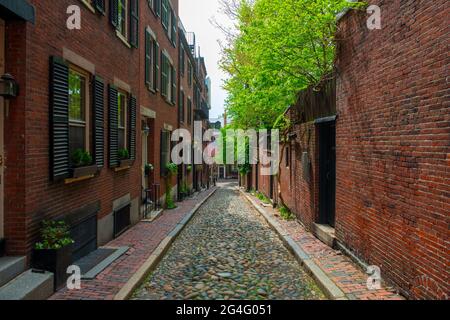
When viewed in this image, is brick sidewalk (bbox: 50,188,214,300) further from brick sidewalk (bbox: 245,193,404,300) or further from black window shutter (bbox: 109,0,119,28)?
black window shutter (bbox: 109,0,119,28)

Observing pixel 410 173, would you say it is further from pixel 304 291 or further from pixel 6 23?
pixel 6 23

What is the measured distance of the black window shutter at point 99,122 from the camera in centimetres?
762

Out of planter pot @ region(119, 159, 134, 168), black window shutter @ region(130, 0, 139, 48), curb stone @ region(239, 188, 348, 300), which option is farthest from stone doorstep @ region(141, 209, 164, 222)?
black window shutter @ region(130, 0, 139, 48)

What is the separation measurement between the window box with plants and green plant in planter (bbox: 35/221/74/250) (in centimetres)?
374

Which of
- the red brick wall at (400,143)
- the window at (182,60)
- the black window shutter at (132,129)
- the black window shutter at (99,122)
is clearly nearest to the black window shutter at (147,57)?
the black window shutter at (132,129)

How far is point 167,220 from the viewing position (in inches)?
482

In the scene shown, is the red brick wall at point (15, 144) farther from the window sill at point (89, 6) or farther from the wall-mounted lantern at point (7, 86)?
the window sill at point (89, 6)

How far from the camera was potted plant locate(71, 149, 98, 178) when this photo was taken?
6434 millimetres

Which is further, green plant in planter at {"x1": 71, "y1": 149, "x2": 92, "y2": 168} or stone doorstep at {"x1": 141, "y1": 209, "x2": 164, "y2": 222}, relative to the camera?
stone doorstep at {"x1": 141, "y1": 209, "x2": 164, "y2": 222}

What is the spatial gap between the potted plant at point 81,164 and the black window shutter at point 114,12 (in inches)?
137

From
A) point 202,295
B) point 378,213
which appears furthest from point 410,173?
point 202,295

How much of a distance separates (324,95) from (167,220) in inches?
241

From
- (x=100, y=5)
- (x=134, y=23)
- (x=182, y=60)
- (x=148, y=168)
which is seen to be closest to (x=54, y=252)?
(x=100, y=5)

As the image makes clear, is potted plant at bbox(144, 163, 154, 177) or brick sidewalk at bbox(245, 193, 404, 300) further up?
potted plant at bbox(144, 163, 154, 177)
